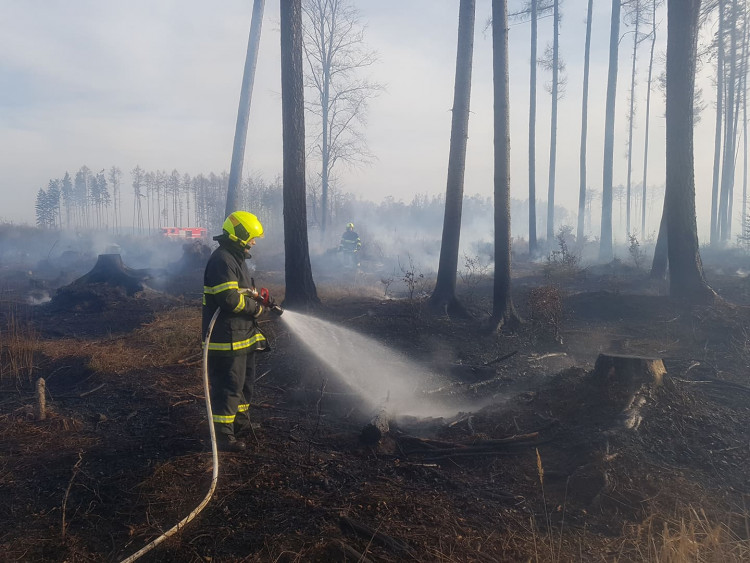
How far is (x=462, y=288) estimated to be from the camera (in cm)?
1389

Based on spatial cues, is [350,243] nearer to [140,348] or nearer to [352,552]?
[140,348]

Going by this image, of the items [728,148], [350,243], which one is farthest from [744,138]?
[350,243]

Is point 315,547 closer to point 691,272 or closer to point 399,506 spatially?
point 399,506

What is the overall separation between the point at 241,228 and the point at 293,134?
5.78m

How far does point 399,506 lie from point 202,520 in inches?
53.2

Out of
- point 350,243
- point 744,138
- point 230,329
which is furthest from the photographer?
point 744,138

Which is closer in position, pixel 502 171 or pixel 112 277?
pixel 502 171

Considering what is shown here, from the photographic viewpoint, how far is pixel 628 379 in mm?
5219

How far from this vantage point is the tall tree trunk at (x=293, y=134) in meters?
9.70

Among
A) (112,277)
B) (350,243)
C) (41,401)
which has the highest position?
(350,243)

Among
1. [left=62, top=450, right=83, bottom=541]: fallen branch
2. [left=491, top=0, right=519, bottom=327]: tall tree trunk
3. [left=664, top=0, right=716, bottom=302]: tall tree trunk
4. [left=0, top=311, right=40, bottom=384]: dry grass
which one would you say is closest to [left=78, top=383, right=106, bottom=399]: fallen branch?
[left=0, top=311, right=40, bottom=384]: dry grass

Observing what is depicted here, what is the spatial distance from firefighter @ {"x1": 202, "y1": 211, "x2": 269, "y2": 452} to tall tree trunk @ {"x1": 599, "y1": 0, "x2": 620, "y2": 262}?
70.2 feet

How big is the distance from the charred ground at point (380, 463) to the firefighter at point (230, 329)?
0.30 meters

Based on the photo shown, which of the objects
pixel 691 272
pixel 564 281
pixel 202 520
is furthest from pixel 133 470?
pixel 564 281
